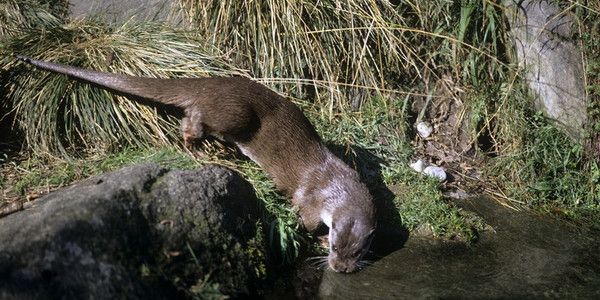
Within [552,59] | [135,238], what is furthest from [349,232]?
[552,59]

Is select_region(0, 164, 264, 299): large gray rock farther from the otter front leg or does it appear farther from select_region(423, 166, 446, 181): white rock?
select_region(423, 166, 446, 181): white rock

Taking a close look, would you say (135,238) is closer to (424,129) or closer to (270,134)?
(270,134)

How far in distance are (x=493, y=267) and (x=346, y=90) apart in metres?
1.41

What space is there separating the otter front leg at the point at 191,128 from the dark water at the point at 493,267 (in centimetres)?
91

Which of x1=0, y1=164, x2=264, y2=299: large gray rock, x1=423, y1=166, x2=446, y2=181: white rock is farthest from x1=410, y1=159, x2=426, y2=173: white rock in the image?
x1=0, y1=164, x2=264, y2=299: large gray rock

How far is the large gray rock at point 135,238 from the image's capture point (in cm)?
216

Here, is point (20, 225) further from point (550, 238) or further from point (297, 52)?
point (550, 238)

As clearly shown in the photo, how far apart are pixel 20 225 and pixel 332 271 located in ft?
4.52

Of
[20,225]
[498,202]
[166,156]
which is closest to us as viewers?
[20,225]

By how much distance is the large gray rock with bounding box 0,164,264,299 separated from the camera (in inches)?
85.1

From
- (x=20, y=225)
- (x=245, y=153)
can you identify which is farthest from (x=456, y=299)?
(x=20, y=225)

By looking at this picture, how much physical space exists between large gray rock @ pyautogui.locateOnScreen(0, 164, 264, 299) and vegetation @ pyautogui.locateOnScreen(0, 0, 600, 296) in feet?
1.56

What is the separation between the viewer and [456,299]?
116 inches

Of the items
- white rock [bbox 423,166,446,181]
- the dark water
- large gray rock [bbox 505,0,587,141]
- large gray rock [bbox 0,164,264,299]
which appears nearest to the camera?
large gray rock [bbox 0,164,264,299]
